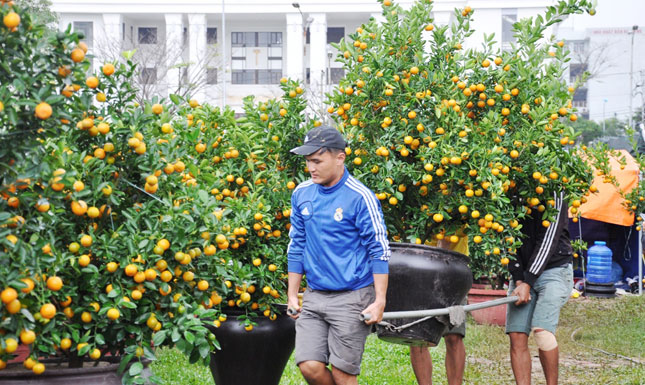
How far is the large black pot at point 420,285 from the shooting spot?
473 cm

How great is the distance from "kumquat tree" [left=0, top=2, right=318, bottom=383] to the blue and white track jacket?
63 centimetres

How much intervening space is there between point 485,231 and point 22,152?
2.94m

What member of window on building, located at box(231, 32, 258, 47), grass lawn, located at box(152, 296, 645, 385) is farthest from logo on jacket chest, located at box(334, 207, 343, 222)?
window on building, located at box(231, 32, 258, 47)

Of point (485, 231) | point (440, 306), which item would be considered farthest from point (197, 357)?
point (485, 231)

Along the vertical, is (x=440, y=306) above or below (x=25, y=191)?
below

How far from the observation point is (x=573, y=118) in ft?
16.3

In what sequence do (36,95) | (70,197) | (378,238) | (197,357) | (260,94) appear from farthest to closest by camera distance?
(260,94) → (378,238) → (197,357) → (70,197) → (36,95)

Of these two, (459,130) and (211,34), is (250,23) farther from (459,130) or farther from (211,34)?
(459,130)

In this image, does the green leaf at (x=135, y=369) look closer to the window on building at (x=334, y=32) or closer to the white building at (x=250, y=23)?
the white building at (x=250, y=23)

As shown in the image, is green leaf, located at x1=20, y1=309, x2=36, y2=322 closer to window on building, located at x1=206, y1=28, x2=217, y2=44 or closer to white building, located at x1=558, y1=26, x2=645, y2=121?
window on building, located at x1=206, y1=28, x2=217, y2=44

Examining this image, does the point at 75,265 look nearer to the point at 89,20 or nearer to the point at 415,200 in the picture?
the point at 415,200

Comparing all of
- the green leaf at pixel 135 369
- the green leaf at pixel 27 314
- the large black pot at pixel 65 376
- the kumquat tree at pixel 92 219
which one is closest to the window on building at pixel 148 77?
the kumquat tree at pixel 92 219

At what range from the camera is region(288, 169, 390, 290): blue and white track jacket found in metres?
4.29

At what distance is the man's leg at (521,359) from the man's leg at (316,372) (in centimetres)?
181
